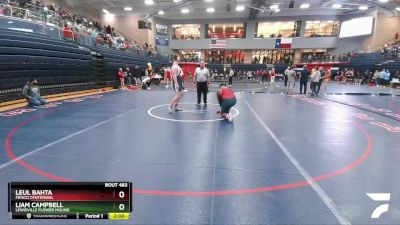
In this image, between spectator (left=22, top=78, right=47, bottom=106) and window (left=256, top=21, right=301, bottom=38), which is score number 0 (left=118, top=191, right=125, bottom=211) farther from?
window (left=256, top=21, right=301, bottom=38)

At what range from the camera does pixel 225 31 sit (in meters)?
43.1

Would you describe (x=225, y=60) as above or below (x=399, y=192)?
above

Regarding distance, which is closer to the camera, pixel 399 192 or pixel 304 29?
pixel 399 192

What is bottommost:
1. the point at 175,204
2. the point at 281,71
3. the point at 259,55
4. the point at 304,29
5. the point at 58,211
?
the point at 175,204

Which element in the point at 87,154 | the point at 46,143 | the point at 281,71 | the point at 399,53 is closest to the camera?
the point at 87,154

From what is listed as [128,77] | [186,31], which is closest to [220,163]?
[128,77]

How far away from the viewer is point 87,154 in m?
4.46

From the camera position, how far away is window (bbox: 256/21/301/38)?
136 feet

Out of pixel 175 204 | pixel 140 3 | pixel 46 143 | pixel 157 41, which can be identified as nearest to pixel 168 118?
pixel 46 143

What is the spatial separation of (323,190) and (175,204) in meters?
1.87

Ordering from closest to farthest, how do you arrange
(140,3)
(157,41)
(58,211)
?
(58,211), (140,3), (157,41)

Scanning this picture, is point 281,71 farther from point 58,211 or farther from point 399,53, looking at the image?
point 58,211
